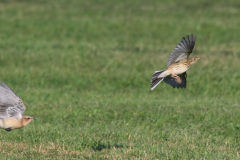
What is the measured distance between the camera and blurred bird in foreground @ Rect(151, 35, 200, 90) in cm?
740

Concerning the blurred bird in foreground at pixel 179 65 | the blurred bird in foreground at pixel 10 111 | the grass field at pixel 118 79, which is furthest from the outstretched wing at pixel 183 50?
the blurred bird in foreground at pixel 10 111

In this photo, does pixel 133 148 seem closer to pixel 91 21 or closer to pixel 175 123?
pixel 175 123

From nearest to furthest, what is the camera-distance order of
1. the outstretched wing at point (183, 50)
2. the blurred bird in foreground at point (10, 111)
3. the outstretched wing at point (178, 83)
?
the blurred bird in foreground at point (10, 111) → the outstretched wing at point (183, 50) → the outstretched wing at point (178, 83)

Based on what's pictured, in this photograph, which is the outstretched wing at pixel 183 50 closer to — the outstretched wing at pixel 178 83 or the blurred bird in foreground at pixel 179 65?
the blurred bird in foreground at pixel 179 65

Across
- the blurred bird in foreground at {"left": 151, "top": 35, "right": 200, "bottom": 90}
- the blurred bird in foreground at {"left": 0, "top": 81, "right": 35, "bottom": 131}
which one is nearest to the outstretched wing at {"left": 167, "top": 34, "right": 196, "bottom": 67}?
the blurred bird in foreground at {"left": 151, "top": 35, "right": 200, "bottom": 90}

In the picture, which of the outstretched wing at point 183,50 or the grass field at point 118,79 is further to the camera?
the grass field at point 118,79

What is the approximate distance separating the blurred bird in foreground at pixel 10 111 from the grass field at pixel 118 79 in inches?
23.0

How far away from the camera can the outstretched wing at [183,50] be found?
734 centimetres

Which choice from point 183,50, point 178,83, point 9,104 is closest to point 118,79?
point 178,83

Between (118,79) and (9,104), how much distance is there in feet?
24.5

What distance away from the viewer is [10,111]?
22.2ft

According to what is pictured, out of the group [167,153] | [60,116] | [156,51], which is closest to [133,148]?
[167,153]

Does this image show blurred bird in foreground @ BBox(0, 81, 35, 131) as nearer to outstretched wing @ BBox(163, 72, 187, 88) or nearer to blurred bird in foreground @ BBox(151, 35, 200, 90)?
blurred bird in foreground @ BBox(151, 35, 200, 90)

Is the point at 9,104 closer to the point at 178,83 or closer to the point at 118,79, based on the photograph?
the point at 178,83
